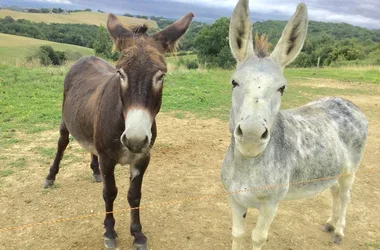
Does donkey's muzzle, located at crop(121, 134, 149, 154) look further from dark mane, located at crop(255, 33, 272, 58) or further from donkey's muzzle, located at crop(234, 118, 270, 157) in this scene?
dark mane, located at crop(255, 33, 272, 58)

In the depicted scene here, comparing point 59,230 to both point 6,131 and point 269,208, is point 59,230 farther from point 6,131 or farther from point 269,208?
point 6,131

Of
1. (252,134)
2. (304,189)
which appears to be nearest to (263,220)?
(304,189)

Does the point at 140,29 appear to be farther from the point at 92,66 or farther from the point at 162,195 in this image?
the point at 162,195

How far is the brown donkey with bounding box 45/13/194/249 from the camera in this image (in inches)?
97.9

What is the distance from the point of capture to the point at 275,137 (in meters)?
2.74

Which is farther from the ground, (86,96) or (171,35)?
(171,35)

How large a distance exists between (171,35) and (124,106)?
0.85 m

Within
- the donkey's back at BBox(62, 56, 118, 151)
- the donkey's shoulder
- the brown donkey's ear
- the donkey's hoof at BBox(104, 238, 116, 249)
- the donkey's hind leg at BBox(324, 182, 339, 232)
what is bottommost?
the donkey's hoof at BBox(104, 238, 116, 249)

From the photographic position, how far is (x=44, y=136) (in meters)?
6.92

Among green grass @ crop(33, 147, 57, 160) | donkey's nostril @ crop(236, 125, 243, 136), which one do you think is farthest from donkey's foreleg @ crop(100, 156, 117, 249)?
green grass @ crop(33, 147, 57, 160)

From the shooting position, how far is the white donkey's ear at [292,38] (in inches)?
93.7

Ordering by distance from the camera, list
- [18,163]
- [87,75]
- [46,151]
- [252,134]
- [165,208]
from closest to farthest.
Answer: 1. [252,134]
2. [165,208]
3. [87,75]
4. [18,163]
5. [46,151]

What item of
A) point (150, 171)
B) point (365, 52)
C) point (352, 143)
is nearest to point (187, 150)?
point (150, 171)

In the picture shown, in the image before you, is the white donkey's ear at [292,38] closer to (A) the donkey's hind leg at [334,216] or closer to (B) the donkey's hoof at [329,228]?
(A) the donkey's hind leg at [334,216]
